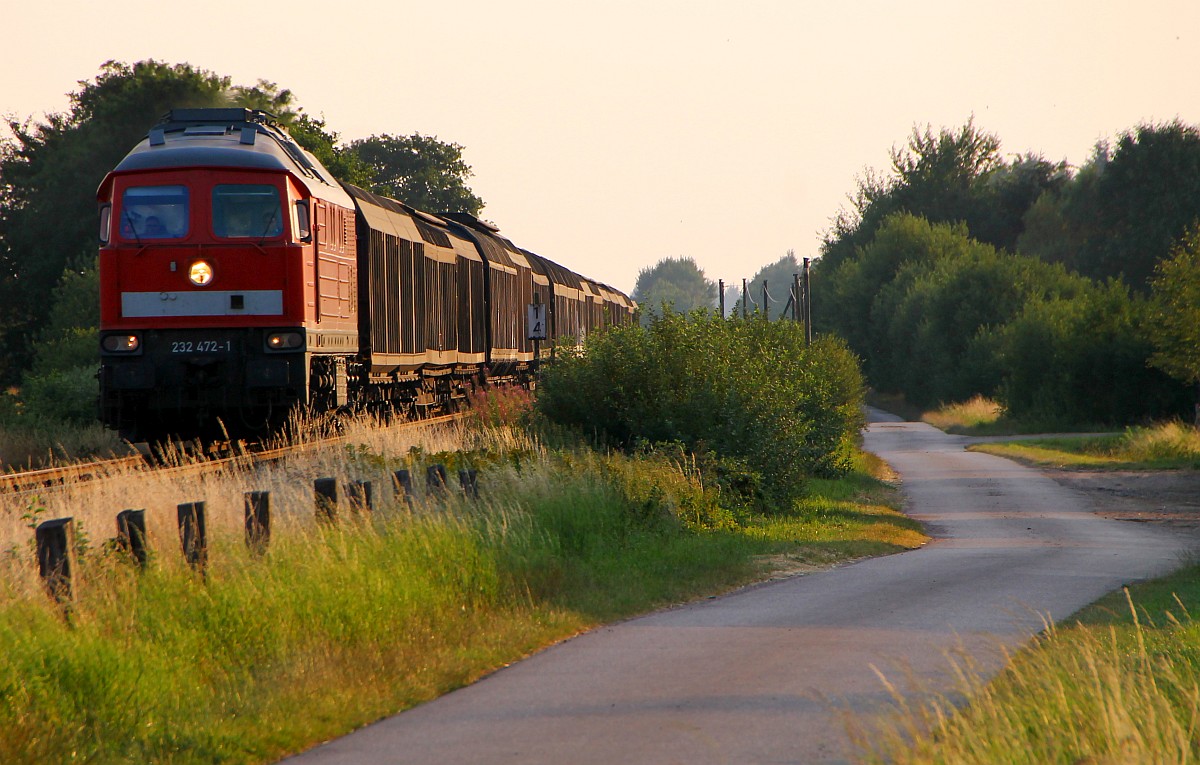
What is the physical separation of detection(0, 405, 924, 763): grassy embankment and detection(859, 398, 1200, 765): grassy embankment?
10.8 feet

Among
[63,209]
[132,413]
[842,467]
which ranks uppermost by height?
[63,209]

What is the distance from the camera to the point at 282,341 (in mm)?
17484

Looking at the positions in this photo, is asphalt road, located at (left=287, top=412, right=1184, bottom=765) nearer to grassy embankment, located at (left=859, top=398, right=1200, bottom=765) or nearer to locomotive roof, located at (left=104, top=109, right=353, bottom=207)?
grassy embankment, located at (left=859, top=398, right=1200, bottom=765)

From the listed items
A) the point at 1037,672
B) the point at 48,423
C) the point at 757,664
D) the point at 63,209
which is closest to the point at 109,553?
the point at 757,664

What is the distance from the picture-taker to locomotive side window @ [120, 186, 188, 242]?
17.5m

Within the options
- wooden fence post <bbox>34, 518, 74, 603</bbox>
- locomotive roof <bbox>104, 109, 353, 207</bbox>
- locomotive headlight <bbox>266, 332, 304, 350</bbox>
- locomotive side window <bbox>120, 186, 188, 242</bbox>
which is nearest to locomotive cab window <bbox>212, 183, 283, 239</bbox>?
locomotive roof <bbox>104, 109, 353, 207</bbox>

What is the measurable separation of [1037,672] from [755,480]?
11.0 m

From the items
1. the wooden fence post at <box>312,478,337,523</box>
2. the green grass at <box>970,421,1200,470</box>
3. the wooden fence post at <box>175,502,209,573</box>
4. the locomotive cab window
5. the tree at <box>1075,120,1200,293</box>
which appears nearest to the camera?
the wooden fence post at <box>175,502,209,573</box>

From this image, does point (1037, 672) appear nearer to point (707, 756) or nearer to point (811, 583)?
point (707, 756)

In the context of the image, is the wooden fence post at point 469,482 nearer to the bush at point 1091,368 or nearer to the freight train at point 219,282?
the freight train at point 219,282

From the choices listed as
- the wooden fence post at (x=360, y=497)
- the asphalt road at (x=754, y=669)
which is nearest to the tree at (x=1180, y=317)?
the asphalt road at (x=754, y=669)

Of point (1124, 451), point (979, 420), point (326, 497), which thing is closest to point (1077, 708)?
point (326, 497)

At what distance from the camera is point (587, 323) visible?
46.2m

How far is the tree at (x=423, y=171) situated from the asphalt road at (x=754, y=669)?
3079 inches
